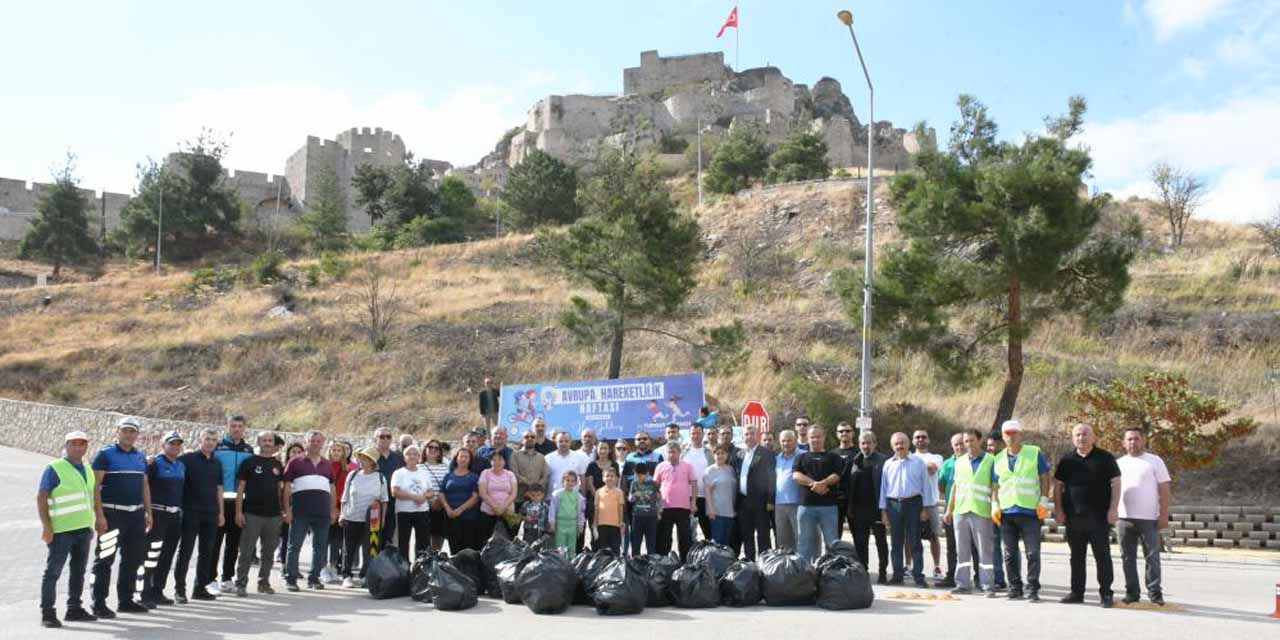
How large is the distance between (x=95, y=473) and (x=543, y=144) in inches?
2831

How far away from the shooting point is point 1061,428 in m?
20.8

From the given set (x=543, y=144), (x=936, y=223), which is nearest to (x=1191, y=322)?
(x=936, y=223)

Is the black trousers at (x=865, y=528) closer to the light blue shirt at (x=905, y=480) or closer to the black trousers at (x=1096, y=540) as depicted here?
the light blue shirt at (x=905, y=480)

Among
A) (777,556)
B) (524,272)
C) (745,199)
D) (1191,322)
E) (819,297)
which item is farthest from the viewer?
(745,199)

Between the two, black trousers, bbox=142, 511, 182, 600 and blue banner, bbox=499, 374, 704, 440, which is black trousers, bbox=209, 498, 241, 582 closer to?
black trousers, bbox=142, 511, 182, 600

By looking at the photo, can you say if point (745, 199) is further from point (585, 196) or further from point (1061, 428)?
point (1061, 428)

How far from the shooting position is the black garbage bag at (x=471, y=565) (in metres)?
9.45

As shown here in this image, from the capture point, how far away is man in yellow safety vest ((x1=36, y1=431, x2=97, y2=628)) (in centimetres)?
795

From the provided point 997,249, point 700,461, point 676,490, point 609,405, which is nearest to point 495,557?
point 676,490

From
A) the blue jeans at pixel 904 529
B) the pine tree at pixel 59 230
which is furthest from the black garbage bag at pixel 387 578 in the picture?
the pine tree at pixel 59 230

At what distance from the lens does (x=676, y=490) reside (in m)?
11.2

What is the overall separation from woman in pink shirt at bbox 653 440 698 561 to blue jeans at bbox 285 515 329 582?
3.40m

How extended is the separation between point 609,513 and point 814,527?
2.06 meters

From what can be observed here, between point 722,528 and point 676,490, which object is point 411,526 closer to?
point 676,490
